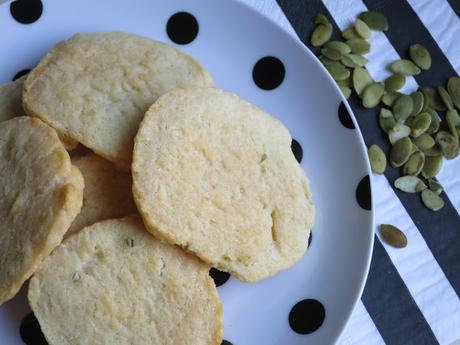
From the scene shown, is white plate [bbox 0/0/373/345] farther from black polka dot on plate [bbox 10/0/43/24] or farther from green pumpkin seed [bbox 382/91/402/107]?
green pumpkin seed [bbox 382/91/402/107]

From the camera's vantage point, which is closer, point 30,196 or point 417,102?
point 30,196

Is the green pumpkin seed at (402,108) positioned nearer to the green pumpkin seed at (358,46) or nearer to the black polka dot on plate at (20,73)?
the green pumpkin seed at (358,46)

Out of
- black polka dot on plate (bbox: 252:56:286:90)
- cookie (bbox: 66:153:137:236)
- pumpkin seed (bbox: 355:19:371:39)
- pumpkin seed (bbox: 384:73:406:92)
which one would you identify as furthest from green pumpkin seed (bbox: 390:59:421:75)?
cookie (bbox: 66:153:137:236)

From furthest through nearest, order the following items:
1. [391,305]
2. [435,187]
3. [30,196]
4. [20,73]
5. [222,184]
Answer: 1. [435,187]
2. [391,305]
3. [20,73]
4. [222,184]
5. [30,196]

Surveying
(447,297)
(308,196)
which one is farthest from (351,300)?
(447,297)

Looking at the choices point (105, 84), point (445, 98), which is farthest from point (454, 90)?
point (105, 84)

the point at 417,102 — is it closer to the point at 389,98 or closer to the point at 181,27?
the point at 389,98

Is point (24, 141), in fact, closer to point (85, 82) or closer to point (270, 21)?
point (85, 82)
